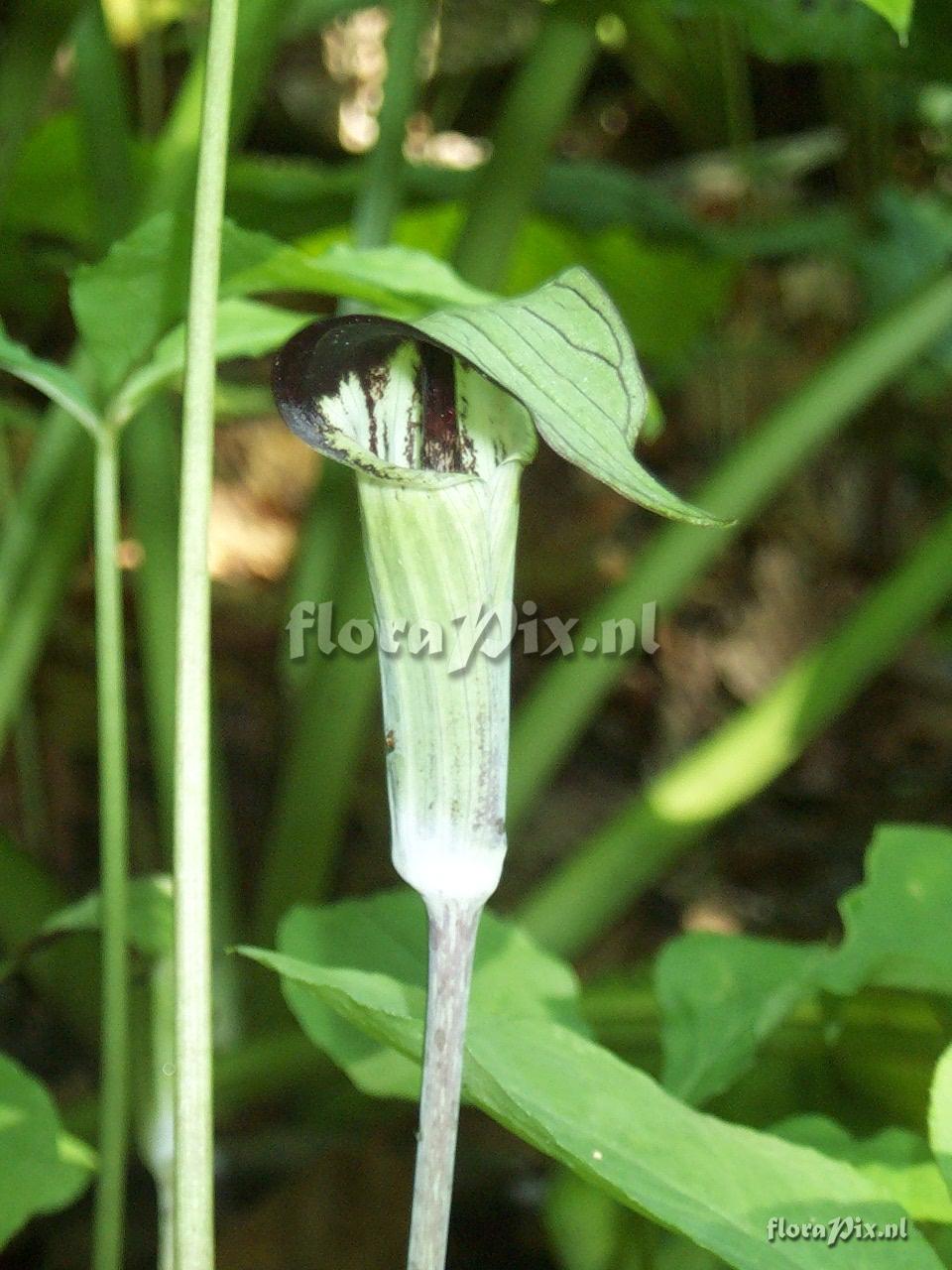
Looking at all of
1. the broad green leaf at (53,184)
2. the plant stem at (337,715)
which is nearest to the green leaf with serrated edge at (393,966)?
the plant stem at (337,715)

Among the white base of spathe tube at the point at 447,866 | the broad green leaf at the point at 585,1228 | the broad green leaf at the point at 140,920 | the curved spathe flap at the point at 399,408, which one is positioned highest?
the curved spathe flap at the point at 399,408

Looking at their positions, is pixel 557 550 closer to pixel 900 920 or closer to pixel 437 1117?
pixel 900 920

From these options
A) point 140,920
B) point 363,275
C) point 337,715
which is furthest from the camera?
point 337,715

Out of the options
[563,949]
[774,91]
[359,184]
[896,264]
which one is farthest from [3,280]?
[774,91]

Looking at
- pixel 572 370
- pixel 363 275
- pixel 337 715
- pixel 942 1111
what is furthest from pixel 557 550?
pixel 572 370

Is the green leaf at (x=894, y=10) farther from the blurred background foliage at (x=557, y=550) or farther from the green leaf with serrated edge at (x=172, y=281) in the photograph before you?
the green leaf with serrated edge at (x=172, y=281)

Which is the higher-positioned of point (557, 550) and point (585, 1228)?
point (557, 550)
